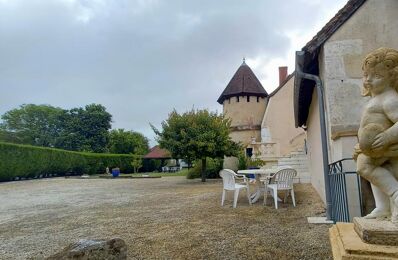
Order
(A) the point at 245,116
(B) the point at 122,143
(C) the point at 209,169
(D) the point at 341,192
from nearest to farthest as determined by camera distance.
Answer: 1. (D) the point at 341,192
2. (C) the point at 209,169
3. (A) the point at 245,116
4. (B) the point at 122,143

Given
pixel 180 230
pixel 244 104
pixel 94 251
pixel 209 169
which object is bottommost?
pixel 180 230

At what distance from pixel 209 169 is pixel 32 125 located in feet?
140

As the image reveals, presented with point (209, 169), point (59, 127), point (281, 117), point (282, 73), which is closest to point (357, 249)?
point (209, 169)

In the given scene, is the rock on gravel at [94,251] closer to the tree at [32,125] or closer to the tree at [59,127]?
the tree at [59,127]

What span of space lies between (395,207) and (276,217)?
14.3 ft

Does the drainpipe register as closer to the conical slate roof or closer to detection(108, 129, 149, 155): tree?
the conical slate roof

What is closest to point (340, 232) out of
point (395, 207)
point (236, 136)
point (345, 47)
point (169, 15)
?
point (395, 207)

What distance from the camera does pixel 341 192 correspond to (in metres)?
4.50

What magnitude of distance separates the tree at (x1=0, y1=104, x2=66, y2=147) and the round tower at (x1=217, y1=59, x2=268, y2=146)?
33.6m

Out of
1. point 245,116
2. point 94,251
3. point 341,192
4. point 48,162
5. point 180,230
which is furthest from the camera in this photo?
point 245,116

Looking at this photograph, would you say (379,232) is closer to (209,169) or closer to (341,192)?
(341,192)

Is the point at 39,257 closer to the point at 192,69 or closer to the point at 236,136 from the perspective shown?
the point at 192,69

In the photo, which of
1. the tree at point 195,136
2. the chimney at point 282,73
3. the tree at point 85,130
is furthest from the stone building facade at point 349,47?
the tree at point 85,130

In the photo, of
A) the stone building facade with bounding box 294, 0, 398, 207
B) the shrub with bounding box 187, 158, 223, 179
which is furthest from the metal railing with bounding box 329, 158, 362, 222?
the shrub with bounding box 187, 158, 223, 179
